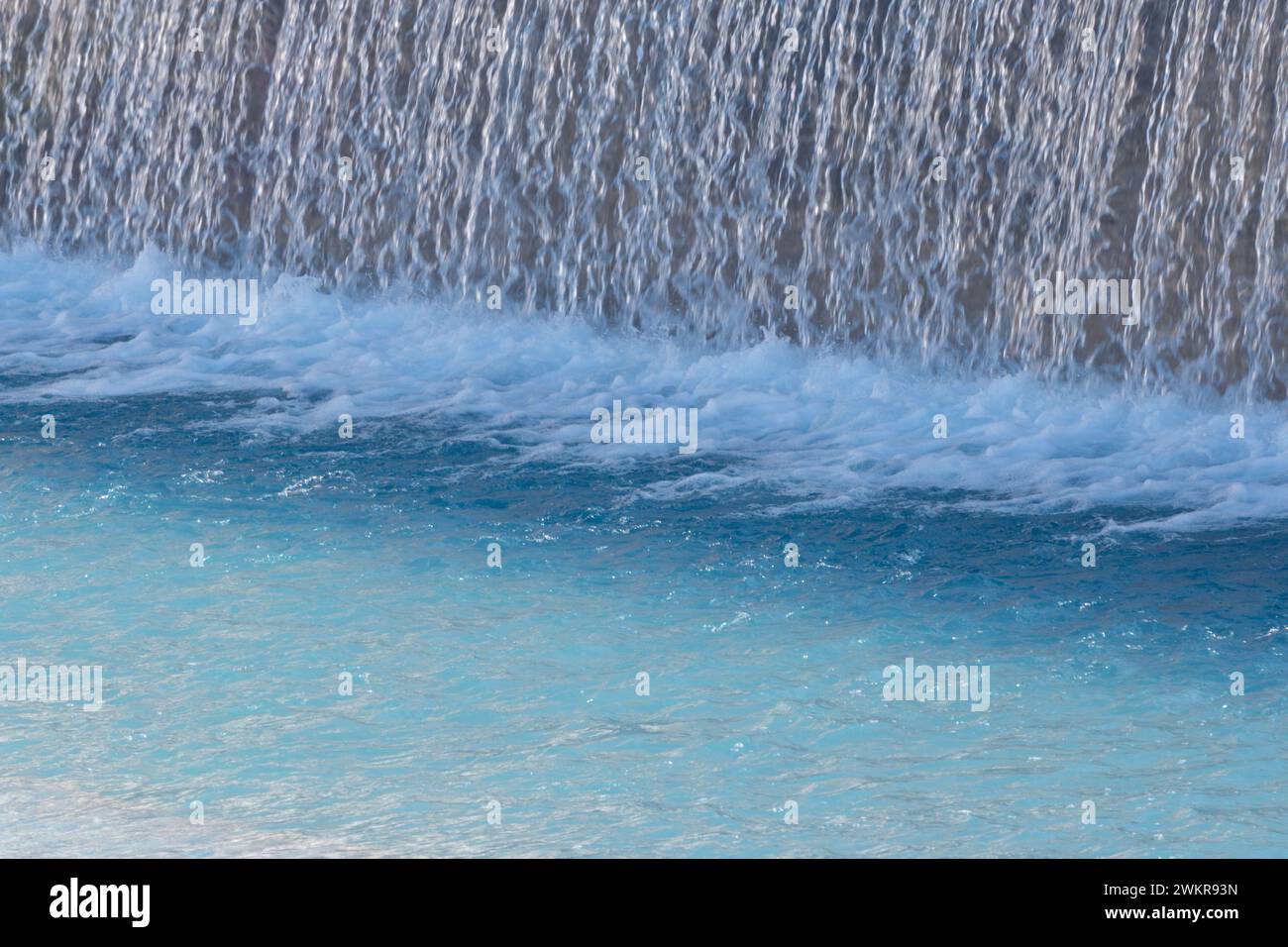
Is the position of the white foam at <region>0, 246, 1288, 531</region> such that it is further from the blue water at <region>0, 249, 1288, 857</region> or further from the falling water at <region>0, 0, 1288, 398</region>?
the falling water at <region>0, 0, 1288, 398</region>

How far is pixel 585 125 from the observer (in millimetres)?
11023

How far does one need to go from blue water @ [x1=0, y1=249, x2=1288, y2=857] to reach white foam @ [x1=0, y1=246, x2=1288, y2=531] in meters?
0.03

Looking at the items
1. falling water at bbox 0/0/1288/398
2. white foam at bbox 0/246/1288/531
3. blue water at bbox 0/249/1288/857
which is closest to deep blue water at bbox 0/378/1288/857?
blue water at bbox 0/249/1288/857

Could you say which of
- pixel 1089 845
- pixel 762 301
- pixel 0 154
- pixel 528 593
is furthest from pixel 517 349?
pixel 1089 845

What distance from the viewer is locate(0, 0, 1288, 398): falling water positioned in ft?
30.6

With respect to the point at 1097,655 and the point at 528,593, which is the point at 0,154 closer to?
the point at 528,593

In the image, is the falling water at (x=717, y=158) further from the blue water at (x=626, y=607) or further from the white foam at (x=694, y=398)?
the blue water at (x=626, y=607)

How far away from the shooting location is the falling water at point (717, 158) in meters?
9.31

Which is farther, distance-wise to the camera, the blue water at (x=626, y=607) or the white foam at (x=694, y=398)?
the white foam at (x=694, y=398)

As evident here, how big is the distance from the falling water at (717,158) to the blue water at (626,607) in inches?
18.9

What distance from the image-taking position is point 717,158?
34.8 feet

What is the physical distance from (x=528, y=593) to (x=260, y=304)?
5.19m

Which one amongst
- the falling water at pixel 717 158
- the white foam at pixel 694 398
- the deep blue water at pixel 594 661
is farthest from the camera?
the falling water at pixel 717 158

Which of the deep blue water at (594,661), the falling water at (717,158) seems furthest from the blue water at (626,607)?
the falling water at (717,158)
